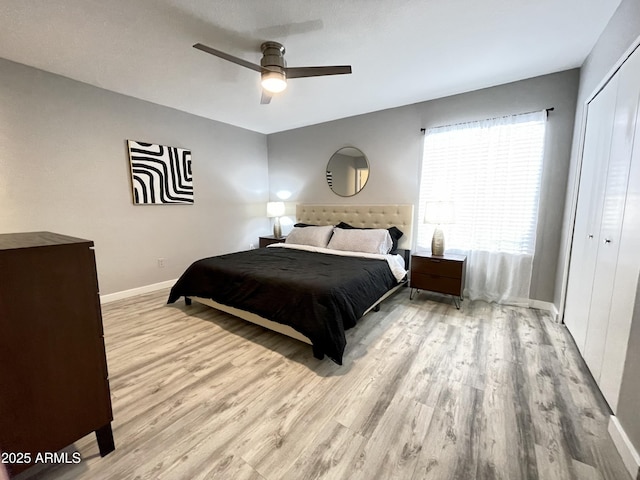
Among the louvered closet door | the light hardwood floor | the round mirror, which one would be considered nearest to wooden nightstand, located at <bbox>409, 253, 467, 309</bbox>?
the light hardwood floor

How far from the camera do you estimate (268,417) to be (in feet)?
4.96

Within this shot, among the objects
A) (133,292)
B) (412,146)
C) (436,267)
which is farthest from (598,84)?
(133,292)

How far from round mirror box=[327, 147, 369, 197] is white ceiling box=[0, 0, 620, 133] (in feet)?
3.32

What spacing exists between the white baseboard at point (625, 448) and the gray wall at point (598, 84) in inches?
0.9

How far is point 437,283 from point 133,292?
12.4 ft

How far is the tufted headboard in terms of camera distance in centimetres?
363

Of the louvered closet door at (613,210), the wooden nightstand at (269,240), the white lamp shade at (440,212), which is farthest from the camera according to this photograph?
the wooden nightstand at (269,240)

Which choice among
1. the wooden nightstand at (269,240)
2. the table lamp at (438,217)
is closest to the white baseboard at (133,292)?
the wooden nightstand at (269,240)

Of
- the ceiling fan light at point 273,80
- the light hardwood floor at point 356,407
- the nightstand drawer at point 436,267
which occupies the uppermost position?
the ceiling fan light at point 273,80

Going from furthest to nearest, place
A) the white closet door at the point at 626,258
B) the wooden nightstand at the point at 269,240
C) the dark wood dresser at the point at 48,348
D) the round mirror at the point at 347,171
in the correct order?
the wooden nightstand at the point at 269,240
the round mirror at the point at 347,171
the white closet door at the point at 626,258
the dark wood dresser at the point at 48,348

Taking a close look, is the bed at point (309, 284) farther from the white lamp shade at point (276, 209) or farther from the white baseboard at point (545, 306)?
the white baseboard at point (545, 306)

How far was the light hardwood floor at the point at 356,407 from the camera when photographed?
48.4 inches

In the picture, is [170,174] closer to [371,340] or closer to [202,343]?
[202,343]

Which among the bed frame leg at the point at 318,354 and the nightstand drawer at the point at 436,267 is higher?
the nightstand drawer at the point at 436,267
